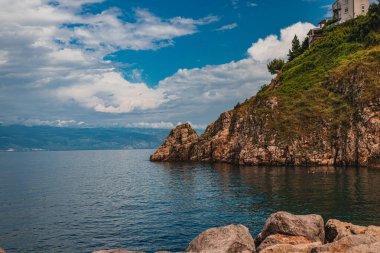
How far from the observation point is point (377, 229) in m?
28.4

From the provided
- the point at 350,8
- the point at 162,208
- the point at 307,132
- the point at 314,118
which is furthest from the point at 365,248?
the point at 350,8

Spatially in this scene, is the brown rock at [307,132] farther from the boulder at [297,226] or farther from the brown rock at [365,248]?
the brown rock at [365,248]

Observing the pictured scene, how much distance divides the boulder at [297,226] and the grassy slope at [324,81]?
94.1m

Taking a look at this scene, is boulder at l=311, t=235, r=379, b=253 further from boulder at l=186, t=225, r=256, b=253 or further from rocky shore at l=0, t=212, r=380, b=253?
boulder at l=186, t=225, r=256, b=253

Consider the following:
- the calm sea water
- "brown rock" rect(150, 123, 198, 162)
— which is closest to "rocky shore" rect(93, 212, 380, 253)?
the calm sea water

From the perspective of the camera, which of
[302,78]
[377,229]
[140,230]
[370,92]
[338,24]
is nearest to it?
[377,229]

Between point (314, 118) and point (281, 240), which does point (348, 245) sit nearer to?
point (281, 240)

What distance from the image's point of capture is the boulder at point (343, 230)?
28402 mm

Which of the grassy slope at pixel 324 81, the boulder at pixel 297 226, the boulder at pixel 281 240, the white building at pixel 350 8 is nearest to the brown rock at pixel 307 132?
the grassy slope at pixel 324 81

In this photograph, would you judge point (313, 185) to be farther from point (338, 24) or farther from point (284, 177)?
point (338, 24)

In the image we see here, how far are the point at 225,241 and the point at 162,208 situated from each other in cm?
3276

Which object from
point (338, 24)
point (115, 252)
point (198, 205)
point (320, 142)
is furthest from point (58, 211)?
point (338, 24)

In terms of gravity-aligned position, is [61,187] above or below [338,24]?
below

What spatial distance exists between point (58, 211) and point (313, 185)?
5229cm
